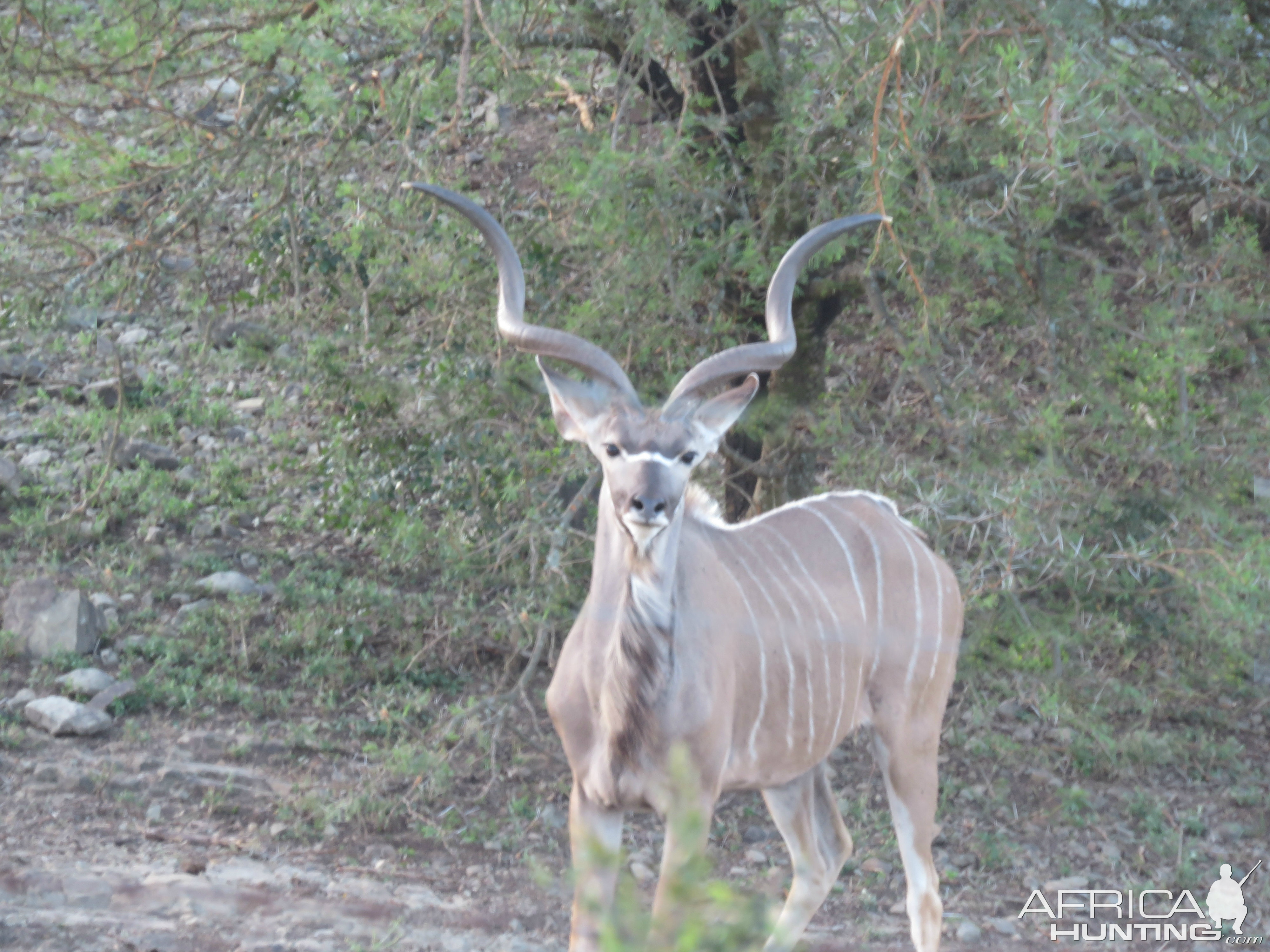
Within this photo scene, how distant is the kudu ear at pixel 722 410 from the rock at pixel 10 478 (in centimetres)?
402

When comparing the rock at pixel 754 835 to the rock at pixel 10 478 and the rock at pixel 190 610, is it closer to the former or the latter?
the rock at pixel 190 610

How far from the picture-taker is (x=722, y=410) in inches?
116

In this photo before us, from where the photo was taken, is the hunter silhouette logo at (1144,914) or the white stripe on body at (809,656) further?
the hunter silhouette logo at (1144,914)

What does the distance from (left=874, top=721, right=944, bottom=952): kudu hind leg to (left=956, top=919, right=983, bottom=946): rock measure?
369 mm

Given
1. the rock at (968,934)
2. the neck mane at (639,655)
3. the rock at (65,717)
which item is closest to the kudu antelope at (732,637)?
the neck mane at (639,655)

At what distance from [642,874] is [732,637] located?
1262 mm

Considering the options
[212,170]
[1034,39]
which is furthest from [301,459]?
[1034,39]

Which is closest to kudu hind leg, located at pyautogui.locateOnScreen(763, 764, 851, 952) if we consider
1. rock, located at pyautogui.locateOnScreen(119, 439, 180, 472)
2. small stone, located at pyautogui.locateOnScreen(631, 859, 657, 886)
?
small stone, located at pyautogui.locateOnScreen(631, 859, 657, 886)

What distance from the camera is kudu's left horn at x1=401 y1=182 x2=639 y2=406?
9.47ft

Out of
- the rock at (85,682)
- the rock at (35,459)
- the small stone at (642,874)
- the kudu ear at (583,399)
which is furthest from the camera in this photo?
the rock at (35,459)

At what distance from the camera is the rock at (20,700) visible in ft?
14.7

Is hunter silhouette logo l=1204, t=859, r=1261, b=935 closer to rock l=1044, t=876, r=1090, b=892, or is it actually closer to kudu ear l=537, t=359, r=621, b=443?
rock l=1044, t=876, r=1090, b=892

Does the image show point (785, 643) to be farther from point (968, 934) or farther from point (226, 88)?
point (226, 88)

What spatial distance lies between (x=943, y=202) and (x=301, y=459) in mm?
3253
